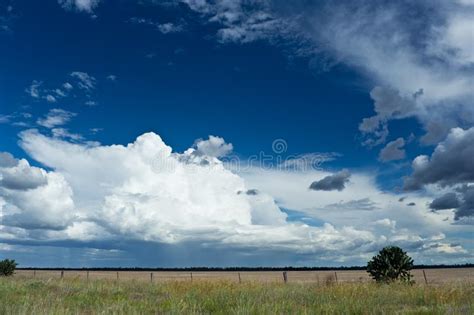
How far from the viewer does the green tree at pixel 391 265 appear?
27453mm

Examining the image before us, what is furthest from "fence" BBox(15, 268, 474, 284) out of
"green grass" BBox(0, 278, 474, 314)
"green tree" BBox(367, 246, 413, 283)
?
"green grass" BBox(0, 278, 474, 314)

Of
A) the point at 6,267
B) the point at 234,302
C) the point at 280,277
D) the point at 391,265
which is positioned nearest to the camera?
the point at 234,302

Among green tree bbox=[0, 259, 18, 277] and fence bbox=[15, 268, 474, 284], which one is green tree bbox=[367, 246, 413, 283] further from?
green tree bbox=[0, 259, 18, 277]

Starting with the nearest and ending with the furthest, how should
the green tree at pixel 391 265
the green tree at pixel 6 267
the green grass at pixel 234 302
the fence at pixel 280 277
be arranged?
the green grass at pixel 234 302
the green tree at pixel 391 265
the fence at pixel 280 277
the green tree at pixel 6 267

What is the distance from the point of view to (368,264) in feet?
94.1

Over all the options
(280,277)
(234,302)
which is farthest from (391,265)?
(280,277)

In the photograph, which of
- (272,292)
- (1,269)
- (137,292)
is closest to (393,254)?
(272,292)

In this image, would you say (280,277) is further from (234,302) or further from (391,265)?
(234,302)

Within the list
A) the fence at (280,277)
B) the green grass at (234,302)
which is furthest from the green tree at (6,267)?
the green grass at (234,302)

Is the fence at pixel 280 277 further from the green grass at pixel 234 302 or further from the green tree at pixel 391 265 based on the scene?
the green grass at pixel 234 302

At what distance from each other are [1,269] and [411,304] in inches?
1597

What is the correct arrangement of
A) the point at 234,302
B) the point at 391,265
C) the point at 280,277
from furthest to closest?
the point at 280,277 < the point at 391,265 < the point at 234,302

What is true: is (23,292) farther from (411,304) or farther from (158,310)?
(411,304)

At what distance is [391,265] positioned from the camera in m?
27.8
